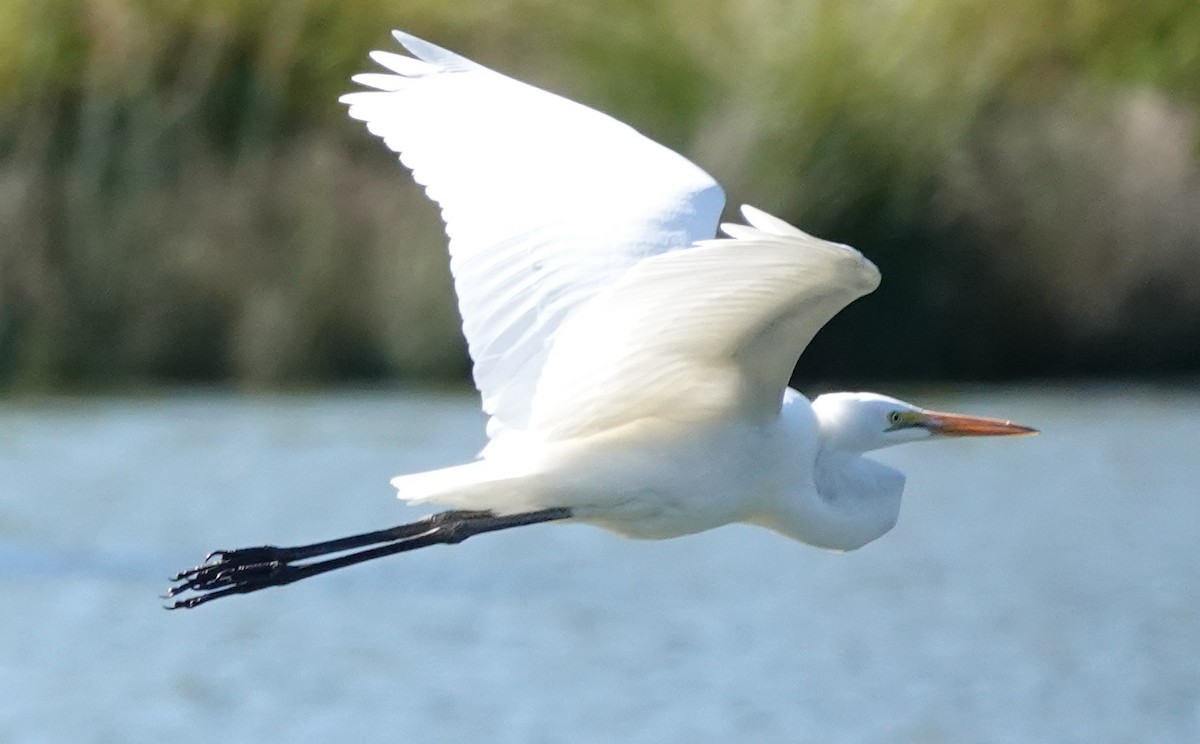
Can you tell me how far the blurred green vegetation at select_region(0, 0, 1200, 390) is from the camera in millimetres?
12133

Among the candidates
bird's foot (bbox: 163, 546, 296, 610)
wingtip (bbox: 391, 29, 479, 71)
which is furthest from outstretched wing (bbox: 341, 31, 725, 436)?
bird's foot (bbox: 163, 546, 296, 610)

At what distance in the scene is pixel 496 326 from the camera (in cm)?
480

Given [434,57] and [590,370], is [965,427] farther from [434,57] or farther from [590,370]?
[434,57]

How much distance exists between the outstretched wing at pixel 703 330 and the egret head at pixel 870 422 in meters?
0.30

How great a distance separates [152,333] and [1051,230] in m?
4.64

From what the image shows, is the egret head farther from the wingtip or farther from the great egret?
the wingtip

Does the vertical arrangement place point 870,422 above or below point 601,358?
below

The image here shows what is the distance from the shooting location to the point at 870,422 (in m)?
5.20

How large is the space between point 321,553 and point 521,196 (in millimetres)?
883

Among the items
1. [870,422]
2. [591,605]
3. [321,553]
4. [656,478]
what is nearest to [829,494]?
[870,422]

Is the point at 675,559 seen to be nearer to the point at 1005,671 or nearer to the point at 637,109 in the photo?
the point at 1005,671

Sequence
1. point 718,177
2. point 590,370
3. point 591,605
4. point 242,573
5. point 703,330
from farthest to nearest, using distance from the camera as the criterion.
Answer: point 718,177, point 591,605, point 242,573, point 590,370, point 703,330

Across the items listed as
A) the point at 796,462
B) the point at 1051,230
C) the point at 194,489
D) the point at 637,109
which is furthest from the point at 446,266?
the point at 796,462

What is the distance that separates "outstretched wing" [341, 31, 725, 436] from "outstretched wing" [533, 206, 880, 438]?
0.13 m
